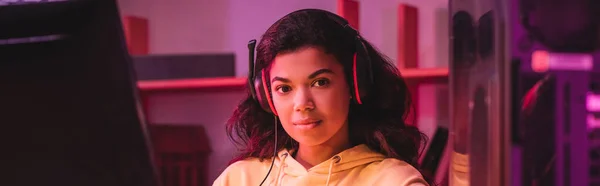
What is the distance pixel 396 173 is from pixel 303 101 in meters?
0.17

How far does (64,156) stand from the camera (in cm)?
65

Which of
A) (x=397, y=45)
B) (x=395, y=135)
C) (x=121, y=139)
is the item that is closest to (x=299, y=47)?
(x=395, y=135)

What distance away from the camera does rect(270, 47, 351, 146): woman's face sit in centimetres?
98

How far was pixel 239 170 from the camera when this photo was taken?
1129mm

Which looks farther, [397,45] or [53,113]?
[397,45]

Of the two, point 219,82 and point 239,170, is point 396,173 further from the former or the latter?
point 219,82

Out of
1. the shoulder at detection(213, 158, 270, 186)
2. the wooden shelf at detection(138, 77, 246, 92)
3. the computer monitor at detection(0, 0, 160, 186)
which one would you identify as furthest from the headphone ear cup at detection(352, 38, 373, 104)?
the wooden shelf at detection(138, 77, 246, 92)

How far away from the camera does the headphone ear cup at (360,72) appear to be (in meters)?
0.98

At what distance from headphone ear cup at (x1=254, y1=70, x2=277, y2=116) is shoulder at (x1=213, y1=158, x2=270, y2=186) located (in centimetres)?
12

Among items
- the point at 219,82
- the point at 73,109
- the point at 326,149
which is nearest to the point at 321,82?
the point at 326,149

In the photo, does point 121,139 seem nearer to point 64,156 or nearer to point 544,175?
point 64,156

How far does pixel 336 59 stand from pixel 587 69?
43cm

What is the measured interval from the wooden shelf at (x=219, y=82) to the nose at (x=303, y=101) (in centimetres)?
62

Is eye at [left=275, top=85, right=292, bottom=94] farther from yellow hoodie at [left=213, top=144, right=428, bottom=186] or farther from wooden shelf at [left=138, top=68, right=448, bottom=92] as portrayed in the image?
wooden shelf at [left=138, top=68, right=448, bottom=92]
